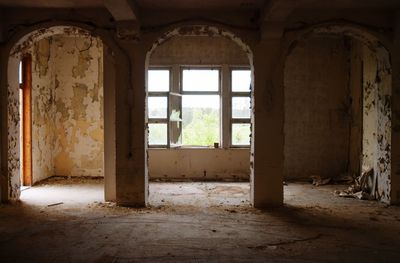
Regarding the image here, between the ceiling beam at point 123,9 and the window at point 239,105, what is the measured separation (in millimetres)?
3529

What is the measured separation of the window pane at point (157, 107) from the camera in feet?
26.4

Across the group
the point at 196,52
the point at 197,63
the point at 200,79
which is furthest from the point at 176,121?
the point at 196,52

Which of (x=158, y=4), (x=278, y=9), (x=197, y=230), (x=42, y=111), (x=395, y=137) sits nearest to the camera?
(x=197, y=230)

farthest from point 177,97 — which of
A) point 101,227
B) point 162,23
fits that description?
point 101,227

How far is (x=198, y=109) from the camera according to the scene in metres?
8.19

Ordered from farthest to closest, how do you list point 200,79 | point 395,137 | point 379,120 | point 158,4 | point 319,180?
point 200,79, point 319,180, point 379,120, point 395,137, point 158,4

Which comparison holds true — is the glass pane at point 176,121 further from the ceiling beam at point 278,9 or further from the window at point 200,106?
the ceiling beam at point 278,9

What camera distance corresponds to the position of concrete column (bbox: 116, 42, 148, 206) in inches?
209

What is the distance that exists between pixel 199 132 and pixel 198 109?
502 millimetres

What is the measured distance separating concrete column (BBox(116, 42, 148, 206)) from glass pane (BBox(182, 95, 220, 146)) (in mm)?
2874

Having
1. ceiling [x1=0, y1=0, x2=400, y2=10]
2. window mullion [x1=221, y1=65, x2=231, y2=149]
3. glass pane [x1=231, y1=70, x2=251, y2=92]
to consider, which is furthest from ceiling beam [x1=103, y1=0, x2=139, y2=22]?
glass pane [x1=231, y1=70, x2=251, y2=92]

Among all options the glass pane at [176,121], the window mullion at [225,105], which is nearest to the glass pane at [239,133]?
the window mullion at [225,105]

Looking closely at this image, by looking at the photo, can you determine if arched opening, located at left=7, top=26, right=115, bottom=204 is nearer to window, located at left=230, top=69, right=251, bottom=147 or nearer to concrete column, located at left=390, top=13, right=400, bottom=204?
window, located at left=230, top=69, right=251, bottom=147

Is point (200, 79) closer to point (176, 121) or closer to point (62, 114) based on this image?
point (176, 121)
